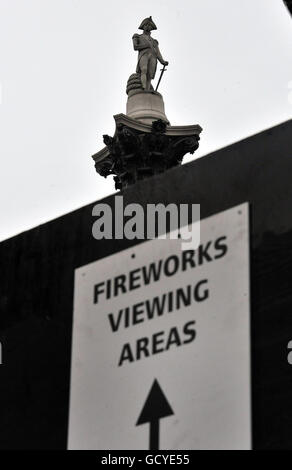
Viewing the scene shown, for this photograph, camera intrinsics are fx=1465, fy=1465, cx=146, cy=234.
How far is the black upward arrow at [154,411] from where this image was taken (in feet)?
36.9

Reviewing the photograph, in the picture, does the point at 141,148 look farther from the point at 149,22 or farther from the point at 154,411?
the point at 154,411

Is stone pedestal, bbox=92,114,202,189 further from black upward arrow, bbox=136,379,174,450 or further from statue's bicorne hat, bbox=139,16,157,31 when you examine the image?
black upward arrow, bbox=136,379,174,450

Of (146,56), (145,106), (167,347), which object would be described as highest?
(146,56)

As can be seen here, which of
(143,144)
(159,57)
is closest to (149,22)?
(159,57)

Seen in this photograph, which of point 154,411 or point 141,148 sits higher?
point 141,148

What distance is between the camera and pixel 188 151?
4216 centimetres

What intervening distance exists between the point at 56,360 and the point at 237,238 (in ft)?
6.36

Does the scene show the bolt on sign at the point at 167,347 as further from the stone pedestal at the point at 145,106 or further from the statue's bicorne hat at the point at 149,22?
the statue's bicorne hat at the point at 149,22

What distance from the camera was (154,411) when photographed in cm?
1134

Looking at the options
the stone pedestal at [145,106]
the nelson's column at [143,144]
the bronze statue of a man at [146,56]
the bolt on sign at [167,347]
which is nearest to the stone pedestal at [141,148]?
the nelson's column at [143,144]

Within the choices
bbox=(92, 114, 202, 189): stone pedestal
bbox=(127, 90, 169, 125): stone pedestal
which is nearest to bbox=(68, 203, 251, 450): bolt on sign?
bbox=(92, 114, 202, 189): stone pedestal

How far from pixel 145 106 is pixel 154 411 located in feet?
114

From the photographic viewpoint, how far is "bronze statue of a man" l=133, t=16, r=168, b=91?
46969 millimetres
